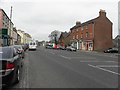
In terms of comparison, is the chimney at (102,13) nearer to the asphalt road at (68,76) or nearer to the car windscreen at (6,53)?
the asphalt road at (68,76)

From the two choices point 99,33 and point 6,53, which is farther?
point 99,33

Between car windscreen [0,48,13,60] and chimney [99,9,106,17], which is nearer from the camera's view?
car windscreen [0,48,13,60]

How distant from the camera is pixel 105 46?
61.9 metres

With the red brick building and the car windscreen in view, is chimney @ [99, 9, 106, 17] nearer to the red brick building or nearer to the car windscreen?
the red brick building

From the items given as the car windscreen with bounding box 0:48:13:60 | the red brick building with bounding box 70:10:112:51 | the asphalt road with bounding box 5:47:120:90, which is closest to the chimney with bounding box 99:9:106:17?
the red brick building with bounding box 70:10:112:51

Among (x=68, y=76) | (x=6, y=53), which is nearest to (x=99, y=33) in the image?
(x=68, y=76)

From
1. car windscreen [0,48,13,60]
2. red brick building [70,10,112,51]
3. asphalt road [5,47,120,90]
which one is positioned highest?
red brick building [70,10,112,51]

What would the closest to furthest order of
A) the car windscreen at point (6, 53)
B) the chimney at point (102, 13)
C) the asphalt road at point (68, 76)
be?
the car windscreen at point (6, 53)
the asphalt road at point (68, 76)
the chimney at point (102, 13)

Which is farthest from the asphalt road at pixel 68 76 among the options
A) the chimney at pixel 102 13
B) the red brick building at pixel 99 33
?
the chimney at pixel 102 13

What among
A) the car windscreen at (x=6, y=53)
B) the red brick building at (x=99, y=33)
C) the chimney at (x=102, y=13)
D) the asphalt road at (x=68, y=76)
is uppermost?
the chimney at (x=102, y=13)

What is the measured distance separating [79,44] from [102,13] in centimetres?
1516

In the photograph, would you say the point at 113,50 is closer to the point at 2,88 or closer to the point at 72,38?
the point at 72,38

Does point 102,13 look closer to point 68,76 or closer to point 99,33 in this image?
point 99,33

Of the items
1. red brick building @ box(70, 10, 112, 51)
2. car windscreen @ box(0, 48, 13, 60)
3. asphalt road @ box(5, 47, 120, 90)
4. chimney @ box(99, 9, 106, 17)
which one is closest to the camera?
car windscreen @ box(0, 48, 13, 60)
